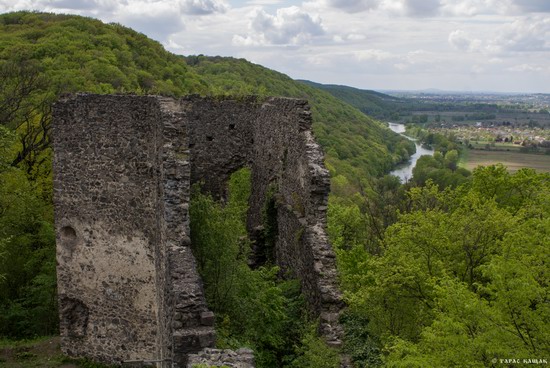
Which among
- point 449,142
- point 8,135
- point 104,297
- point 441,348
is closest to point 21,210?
point 8,135

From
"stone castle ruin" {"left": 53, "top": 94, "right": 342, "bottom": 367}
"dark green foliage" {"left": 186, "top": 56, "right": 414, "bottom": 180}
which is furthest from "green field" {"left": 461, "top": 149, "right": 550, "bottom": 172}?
"stone castle ruin" {"left": 53, "top": 94, "right": 342, "bottom": 367}

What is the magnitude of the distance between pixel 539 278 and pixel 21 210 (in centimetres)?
1638

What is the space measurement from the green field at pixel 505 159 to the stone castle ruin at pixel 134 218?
55958 mm

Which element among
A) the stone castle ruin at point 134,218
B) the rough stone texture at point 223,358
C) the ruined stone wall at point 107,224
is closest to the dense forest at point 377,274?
the stone castle ruin at point 134,218

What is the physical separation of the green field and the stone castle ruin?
55958mm

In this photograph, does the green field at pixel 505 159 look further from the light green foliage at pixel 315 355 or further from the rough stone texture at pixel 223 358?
the rough stone texture at pixel 223 358

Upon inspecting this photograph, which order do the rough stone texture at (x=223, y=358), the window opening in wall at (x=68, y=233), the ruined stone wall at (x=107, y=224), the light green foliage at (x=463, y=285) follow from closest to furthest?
the rough stone texture at (x=223, y=358) < the light green foliage at (x=463, y=285) < the ruined stone wall at (x=107, y=224) < the window opening in wall at (x=68, y=233)

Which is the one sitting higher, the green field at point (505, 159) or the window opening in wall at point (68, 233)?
the window opening in wall at point (68, 233)

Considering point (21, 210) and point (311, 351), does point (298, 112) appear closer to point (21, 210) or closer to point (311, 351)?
point (311, 351)

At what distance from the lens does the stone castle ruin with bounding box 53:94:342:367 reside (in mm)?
11344

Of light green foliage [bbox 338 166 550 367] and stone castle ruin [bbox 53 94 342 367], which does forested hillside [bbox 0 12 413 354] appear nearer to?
stone castle ruin [bbox 53 94 342 367]

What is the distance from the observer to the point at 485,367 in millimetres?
8227

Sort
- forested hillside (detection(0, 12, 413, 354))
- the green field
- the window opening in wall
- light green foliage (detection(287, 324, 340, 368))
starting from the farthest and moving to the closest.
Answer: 1. the green field
2. forested hillside (detection(0, 12, 413, 354))
3. the window opening in wall
4. light green foliage (detection(287, 324, 340, 368))

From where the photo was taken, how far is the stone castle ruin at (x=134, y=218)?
→ 11.3 m
